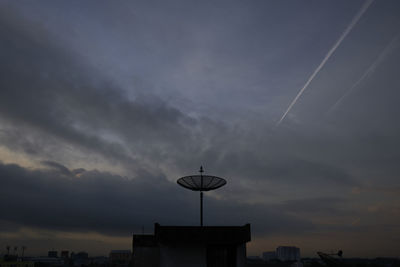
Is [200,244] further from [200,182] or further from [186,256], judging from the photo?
[200,182]

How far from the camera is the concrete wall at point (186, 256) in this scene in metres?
18.1

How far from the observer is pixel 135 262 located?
985 inches

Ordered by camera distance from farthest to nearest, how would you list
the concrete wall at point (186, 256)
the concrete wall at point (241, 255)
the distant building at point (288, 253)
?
the distant building at point (288, 253) → the concrete wall at point (241, 255) → the concrete wall at point (186, 256)

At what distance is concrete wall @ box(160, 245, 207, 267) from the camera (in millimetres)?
18062

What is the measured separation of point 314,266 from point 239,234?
73081mm

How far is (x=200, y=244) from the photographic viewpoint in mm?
18234

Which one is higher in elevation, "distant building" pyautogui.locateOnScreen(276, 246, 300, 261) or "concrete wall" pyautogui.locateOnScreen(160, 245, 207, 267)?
"concrete wall" pyautogui.locateOnScreen(160, 245, 207, 267)

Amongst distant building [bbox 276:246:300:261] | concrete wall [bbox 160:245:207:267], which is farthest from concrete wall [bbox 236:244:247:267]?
distant building [bbox 276:246:300:261]

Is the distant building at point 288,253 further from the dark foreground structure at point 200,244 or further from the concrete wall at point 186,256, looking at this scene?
the concrete wall at point 186,256

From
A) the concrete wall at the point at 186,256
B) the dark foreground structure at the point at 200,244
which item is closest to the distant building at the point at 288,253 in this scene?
the dark foreground structure at the point at 200,244

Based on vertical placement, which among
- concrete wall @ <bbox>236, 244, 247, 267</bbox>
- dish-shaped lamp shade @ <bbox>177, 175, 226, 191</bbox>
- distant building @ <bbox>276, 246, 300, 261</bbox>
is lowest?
distant building @ <bbox>276, 246, 300, 261</bbox>

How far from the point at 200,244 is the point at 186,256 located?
990mm

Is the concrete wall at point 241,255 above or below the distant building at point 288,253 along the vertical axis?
above

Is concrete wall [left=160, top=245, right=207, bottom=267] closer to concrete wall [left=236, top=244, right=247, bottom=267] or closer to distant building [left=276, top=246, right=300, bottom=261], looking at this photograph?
concrete wall [left=236, top=244, right=247, bottom=267]
